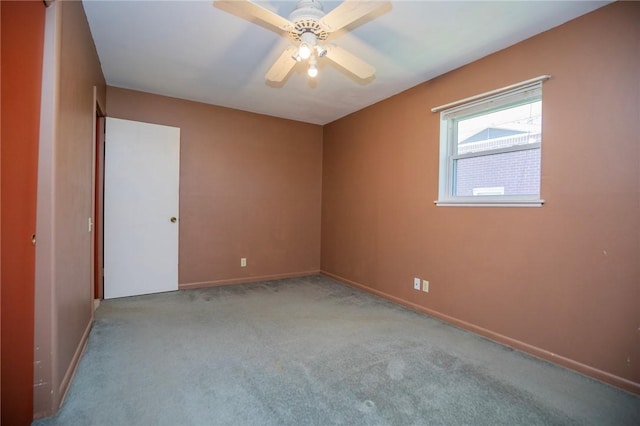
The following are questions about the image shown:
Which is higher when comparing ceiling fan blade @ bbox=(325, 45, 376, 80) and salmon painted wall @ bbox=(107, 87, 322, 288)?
ceiling fan blade @ bbox=(325, 45, 376, 80)

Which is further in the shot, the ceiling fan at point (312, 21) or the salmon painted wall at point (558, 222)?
the salmon painted wall at point (558, 222)

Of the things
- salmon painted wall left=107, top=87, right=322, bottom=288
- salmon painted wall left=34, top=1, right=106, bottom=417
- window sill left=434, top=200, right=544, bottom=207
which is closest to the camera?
salmon painted wall left=34, top=1, right=106, bottom=417

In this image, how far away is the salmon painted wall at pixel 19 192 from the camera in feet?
4.65

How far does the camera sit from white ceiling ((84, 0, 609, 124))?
2.12 meters

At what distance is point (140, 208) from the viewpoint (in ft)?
12.0

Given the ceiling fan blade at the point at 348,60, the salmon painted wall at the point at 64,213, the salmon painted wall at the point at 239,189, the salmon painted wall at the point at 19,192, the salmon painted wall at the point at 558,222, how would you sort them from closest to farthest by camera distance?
1. the salmon painted wall at the point at 19,192
2. the salmon painted wall at the point at 64,213
3. the salmon painted wall at the point at 558,222
4. the ceiling fan blade at the point at 348,60
5. the salmon painted wall at the point at 239,189

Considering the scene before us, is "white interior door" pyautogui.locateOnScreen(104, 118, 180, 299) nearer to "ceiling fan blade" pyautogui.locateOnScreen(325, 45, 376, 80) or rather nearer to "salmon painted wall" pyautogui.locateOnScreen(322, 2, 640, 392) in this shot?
"ceiling fan blade" pyautogui.locateOnScreen(325, 45, 376, 80)

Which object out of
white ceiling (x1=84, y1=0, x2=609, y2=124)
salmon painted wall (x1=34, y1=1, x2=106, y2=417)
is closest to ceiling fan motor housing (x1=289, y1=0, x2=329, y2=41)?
white ceiling (x1=84, y1=0, x2=609, y2=124)

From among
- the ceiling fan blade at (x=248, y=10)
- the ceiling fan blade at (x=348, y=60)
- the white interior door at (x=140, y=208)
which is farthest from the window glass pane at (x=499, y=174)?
the white interior door at (x=140, y=208)

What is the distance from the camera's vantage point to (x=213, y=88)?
3537 millimetres

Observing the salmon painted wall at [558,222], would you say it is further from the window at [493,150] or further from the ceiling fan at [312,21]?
the ceiling fan at [312,21]

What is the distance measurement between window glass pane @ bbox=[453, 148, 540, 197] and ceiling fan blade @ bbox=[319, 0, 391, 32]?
1656 millimetres

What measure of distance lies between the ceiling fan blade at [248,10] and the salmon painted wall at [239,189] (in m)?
2.59

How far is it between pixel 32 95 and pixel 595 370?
11.9 ft
